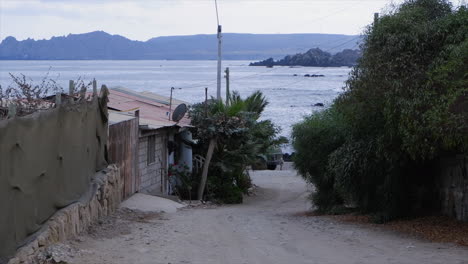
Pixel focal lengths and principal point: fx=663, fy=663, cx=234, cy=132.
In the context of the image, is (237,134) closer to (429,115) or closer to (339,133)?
(339,133)

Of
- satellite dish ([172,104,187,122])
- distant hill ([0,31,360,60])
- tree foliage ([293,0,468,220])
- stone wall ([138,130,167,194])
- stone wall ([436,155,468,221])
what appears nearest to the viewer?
tree foliage ([293,0,468,220])

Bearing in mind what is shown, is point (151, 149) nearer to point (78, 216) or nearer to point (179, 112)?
point (179, 112)

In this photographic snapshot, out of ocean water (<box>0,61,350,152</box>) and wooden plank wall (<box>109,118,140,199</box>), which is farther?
ocean water (<box>0,61,350,152</box>)

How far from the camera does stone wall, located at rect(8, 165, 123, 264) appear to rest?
9.05 meters

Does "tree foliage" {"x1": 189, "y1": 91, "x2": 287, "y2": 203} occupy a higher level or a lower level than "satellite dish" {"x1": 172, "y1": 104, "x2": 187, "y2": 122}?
lower

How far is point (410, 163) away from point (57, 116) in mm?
9276

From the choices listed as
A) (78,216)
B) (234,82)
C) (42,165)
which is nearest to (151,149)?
(78,216)

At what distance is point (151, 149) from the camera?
909 inches

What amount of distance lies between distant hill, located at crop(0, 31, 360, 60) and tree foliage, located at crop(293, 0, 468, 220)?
5633cm

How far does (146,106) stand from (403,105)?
18.2 m

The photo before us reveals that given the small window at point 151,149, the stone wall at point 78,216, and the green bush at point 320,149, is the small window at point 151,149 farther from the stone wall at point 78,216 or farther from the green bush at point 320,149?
the stone wall at point 78,216

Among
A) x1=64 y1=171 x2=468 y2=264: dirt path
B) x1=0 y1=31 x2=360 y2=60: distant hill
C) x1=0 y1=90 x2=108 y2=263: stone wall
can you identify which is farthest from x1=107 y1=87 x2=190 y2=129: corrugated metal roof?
x1=0 y1=31 x2=360 y2=60: distant hill

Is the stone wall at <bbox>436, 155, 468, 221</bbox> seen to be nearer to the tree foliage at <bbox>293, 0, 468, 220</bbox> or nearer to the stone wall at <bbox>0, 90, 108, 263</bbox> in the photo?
the tree foliage at <bbox>293, 0, 468, 220</bbox>

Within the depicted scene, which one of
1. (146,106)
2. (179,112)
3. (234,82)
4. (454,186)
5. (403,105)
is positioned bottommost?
(234,82)
